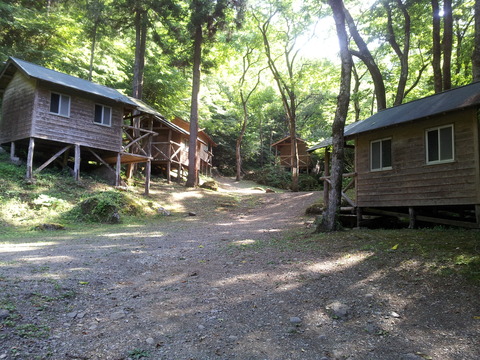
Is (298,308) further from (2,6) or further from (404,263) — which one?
(2,6)

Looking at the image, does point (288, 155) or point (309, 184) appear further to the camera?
point (288, 155)

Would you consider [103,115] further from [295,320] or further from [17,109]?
[295,320]

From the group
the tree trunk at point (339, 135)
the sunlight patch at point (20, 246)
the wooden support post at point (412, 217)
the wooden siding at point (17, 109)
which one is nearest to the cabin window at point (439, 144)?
the wooden support post at point (412, 217)

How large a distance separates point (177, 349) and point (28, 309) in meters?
1.96

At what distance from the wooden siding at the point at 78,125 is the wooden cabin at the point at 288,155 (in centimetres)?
2519

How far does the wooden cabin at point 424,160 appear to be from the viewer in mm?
9648

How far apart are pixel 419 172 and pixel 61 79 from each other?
675 inches

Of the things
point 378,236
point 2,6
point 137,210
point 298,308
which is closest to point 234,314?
point 298,308

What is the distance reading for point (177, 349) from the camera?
11.2 feet

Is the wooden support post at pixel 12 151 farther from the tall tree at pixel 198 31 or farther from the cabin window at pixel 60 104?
the tall tree at pixel 198 31

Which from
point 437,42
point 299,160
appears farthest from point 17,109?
point 299,160

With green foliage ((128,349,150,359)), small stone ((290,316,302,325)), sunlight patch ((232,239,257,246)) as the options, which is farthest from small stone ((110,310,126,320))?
sunlight patch ((232,239,257,246))

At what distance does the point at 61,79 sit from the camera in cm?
1708

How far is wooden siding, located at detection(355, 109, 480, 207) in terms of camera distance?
9.63 meters
